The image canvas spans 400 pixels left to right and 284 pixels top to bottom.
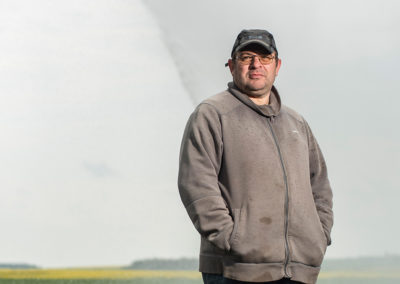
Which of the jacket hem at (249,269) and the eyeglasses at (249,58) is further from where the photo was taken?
the eyeglasses at (249,58)

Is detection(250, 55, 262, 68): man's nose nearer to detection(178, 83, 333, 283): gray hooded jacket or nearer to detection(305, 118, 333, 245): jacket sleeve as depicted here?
detection(178, 83, 333, 283): gray hooded jacket

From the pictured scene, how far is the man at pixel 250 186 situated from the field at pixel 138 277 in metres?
10.1

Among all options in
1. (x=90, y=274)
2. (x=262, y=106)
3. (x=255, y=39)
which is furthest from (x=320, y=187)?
(x=90, y=274)

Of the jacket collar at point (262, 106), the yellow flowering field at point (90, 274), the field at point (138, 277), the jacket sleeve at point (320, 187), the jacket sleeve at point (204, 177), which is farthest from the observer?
the yellow flowering field at point (90, 274)

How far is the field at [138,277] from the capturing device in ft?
45.8

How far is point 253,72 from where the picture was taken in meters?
3.79

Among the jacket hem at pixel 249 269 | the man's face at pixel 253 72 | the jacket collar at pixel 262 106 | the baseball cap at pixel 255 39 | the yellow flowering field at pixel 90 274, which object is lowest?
the yellow flowering field at pixel 90 274

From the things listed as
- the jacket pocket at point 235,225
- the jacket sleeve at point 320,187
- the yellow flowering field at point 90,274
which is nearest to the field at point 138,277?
the yellow flowering field at point 90,274

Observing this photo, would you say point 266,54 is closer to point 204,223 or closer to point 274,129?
point 274,129

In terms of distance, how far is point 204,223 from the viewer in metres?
3.47

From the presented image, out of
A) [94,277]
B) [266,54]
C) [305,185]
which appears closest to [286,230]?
[305,185]

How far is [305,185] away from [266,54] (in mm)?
646

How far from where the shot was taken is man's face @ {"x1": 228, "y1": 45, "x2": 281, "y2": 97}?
378cm

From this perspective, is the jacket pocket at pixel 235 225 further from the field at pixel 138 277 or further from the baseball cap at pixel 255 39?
the field at pixel 138 277
